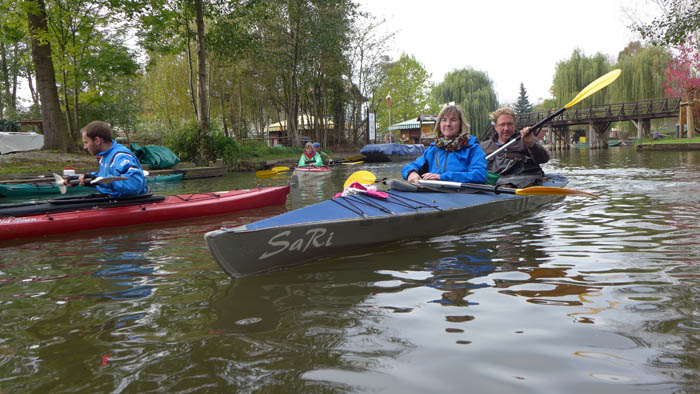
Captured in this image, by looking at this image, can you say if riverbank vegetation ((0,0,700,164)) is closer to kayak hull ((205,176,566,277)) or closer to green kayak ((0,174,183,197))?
green kayak ((0,174,183,197))

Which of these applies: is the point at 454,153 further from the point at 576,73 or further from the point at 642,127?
the point at 576,73

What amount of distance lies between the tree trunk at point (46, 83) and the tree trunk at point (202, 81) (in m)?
4.29

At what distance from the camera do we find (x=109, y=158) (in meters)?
5.40

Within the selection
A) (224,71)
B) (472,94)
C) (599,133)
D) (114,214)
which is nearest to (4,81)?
(224,71)

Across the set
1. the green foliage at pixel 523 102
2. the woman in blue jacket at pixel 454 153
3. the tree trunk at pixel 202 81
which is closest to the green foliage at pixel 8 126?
the tree trunk at pixel 202 81

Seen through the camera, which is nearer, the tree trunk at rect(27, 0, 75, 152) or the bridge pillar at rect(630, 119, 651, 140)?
the tree trunk at rect(27, 0, 75, 152)

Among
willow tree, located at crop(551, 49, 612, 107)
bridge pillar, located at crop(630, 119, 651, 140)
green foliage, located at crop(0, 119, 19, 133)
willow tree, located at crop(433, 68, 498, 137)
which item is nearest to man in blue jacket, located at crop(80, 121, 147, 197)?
green foliage, located at crop(0, 119, 19, 133)

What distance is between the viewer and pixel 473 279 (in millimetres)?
3268

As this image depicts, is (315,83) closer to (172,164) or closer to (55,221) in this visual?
(172,164)

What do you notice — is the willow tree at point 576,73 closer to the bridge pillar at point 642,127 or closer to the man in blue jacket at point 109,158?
the bridge pillar at point 642,127

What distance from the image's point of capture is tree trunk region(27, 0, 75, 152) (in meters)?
13.0

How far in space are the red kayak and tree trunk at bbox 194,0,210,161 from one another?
9478 millimetres

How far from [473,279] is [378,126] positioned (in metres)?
43.3

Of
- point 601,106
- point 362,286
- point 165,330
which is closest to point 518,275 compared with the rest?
point 362,286
